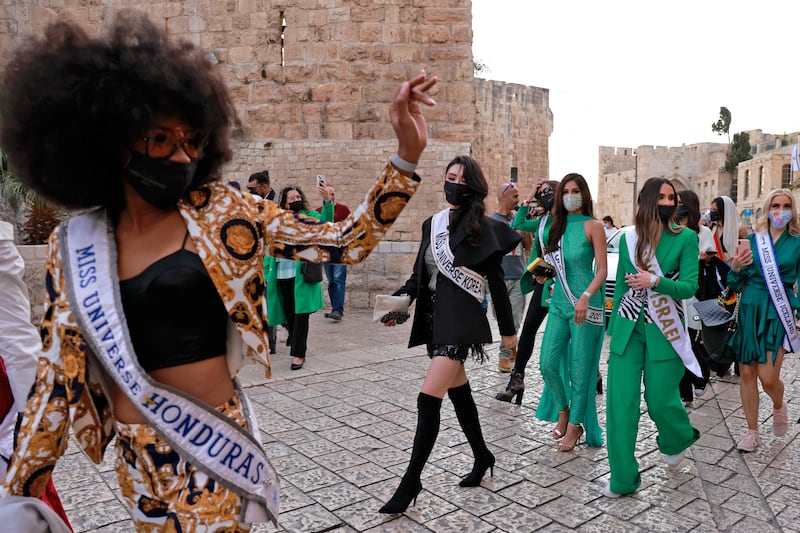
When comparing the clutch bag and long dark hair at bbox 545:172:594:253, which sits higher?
long dark hair at bbox 545:172:594:253

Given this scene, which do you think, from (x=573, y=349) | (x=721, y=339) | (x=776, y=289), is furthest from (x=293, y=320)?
(x=776, y=289)

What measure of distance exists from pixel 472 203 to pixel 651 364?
1570 millimetres

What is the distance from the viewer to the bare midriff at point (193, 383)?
1.74 meters

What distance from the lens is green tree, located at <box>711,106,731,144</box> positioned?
63.8m

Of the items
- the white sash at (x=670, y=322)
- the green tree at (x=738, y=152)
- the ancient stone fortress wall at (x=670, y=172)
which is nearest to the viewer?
the white sash at (x=670, y=322)

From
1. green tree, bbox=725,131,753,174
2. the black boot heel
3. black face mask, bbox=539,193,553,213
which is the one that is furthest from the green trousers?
green tree, bbox=725,131,753,174

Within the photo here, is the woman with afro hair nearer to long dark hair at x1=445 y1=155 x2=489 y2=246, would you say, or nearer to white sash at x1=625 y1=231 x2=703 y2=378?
long dark hair at x1=445 y1=155 x2=489 y2=246

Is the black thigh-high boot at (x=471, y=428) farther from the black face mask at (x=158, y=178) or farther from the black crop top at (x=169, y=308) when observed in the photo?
the black face mask at (x=158, y=178)

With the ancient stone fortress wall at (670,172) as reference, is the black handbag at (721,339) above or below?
below

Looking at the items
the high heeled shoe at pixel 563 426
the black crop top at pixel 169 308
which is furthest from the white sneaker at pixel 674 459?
the black crop top at pixel 169 308

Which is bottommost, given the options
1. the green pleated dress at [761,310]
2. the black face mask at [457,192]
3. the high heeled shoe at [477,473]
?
the high heeled shoe at [477,473]

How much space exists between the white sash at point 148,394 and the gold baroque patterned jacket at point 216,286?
6 centimetres

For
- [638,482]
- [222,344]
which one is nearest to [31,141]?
[222,344]

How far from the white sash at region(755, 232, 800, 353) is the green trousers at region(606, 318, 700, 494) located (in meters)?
1.29
